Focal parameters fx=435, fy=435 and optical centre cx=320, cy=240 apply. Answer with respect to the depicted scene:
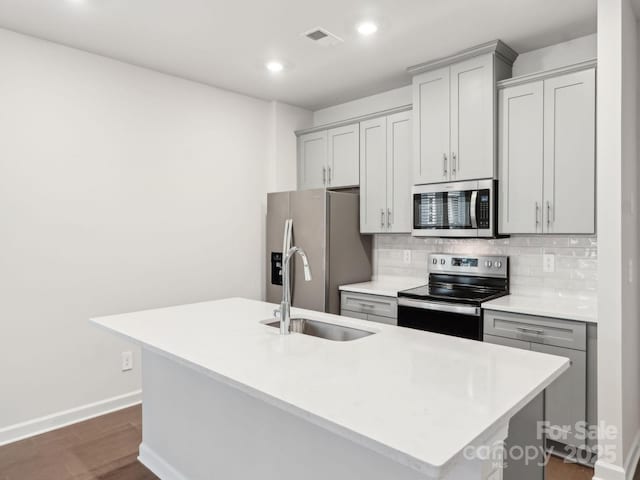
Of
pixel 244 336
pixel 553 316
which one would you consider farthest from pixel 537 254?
pixel 244 336

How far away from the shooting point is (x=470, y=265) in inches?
134

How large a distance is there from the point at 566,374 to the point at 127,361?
9.98ft

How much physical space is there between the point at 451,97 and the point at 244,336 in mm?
2344

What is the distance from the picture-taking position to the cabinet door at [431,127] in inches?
128

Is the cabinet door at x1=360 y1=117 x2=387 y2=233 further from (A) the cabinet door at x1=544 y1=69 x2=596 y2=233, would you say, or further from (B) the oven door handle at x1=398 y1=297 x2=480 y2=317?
(A) the cabinet door at x1=544 y1=69 x2=596 y2=233

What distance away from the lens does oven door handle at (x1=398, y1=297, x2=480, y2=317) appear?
2820mm

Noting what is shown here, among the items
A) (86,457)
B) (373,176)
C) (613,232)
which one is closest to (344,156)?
(373,176)

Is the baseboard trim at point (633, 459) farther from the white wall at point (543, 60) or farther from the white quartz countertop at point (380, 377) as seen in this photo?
the white wall at point (543, 60)

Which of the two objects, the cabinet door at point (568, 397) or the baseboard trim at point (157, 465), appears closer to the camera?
the baseboard trim at point (157, 465)

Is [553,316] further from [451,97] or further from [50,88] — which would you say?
[50,88]

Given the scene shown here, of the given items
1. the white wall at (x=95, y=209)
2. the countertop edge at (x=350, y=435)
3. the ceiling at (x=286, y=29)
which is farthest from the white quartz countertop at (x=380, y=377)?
the ceiling at (x=286, y=29)

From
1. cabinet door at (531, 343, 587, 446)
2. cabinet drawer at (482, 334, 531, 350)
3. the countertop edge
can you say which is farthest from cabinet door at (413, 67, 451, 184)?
the countertop edge

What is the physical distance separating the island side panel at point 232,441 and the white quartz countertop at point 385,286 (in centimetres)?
169

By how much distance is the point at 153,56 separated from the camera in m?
3.22
